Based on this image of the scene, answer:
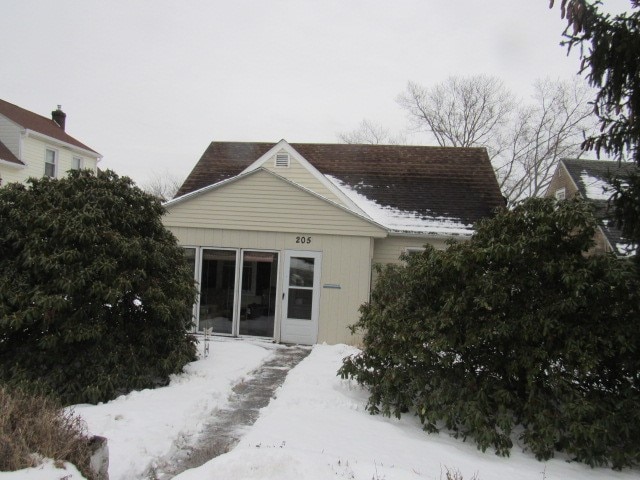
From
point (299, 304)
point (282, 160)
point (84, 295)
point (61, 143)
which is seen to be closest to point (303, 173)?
point (282, 160)

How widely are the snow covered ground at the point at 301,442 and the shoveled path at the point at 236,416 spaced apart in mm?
168

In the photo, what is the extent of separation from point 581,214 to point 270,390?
16.6 ft

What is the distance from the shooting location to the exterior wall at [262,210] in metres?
12.6

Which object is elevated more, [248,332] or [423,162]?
[423,162]

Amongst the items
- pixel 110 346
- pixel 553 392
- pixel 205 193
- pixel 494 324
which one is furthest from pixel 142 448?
pixel 205 193

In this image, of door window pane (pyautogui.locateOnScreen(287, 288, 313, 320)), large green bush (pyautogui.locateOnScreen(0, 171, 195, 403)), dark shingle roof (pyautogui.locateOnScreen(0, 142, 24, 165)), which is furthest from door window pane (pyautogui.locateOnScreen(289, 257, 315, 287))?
dark shingle roof (pyautogui.locateOnScreen(0, 142, 24, 165))

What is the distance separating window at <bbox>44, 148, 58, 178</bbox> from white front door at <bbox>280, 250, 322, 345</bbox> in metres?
17.5

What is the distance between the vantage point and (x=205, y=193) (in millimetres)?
13016

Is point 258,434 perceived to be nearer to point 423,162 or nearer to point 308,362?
point 308,362

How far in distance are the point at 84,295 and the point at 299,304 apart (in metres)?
5.97

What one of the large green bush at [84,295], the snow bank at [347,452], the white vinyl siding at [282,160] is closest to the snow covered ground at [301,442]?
the snow bank at [347,452]

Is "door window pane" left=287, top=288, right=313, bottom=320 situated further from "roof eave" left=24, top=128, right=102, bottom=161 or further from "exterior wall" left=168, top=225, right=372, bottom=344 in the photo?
"roof eave" left=24, top=128, right=102, bottom=161

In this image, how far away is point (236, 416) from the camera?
6.77 m

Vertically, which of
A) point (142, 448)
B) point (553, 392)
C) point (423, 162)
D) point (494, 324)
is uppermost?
point (423, 162)
